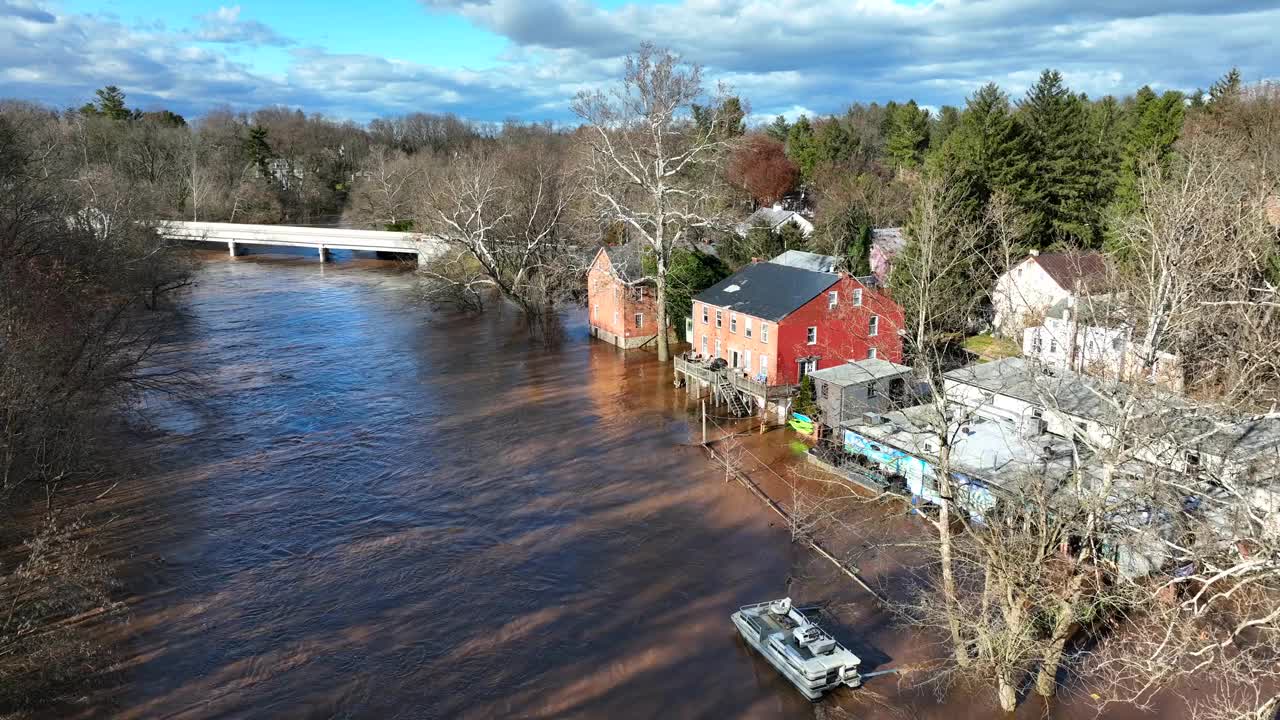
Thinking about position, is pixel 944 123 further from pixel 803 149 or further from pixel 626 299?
pixel 626 299

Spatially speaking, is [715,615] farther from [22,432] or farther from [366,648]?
[22,432]

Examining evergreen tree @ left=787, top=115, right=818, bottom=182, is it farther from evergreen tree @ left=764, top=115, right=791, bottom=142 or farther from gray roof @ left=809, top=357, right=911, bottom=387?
gray roof @ left=809, top=357, right=911, bottom=387

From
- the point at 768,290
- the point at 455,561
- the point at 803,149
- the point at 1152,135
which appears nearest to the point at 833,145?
the point at 803,149

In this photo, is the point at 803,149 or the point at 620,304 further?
the point at 803,149

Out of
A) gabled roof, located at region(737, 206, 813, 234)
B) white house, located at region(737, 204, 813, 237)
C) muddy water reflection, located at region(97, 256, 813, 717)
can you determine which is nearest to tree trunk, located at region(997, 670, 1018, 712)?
muddy water reflection, located at region(97, 256, 813, 717)

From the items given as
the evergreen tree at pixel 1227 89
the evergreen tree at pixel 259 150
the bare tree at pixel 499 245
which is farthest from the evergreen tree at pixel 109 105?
the evergreen tree at pixel 1227 89

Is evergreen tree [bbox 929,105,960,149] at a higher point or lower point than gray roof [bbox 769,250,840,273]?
higher

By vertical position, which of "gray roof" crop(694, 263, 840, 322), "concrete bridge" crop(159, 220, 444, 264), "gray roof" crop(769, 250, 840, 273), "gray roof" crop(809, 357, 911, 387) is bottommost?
"gray roof" crop(809, 357, 911, 387)
